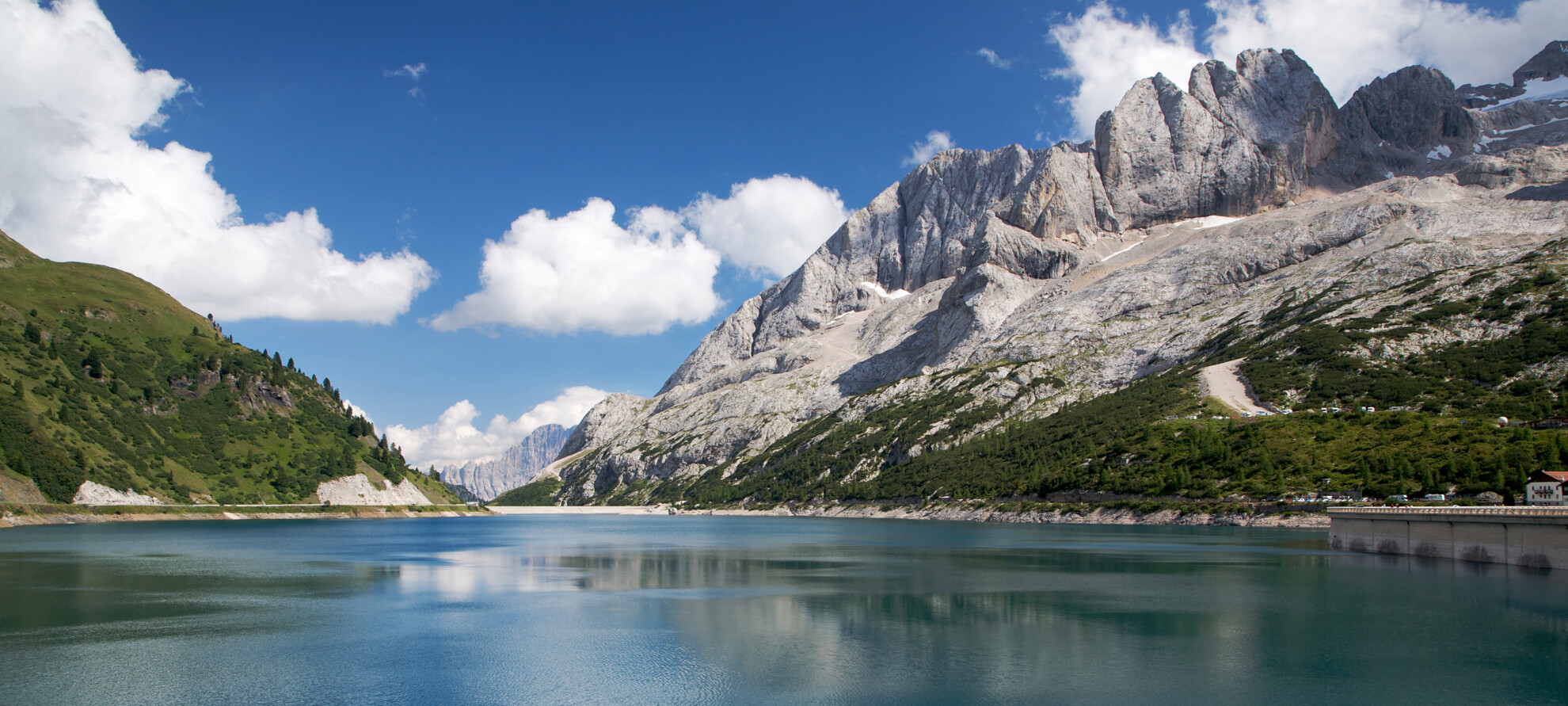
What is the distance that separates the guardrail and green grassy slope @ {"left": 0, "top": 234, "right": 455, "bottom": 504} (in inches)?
6414

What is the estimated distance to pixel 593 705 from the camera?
2747cm

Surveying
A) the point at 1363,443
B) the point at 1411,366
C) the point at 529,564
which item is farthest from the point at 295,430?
the point at 1411,366

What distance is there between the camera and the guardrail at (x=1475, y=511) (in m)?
60.1

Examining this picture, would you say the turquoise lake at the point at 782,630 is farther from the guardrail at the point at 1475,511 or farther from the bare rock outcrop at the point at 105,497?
the bare rock outcrop at the point at 105,497

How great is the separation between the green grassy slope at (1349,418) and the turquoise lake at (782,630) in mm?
39264

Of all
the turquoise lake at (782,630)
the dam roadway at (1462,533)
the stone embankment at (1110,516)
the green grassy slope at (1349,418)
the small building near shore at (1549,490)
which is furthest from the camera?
the stone embankment at (1110,516)

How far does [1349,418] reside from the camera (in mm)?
130875

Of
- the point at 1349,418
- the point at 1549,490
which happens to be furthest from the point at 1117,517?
the point at 1549,490

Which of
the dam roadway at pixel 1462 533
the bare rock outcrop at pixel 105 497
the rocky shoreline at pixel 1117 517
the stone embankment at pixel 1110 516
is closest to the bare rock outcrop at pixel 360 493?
the bare rock outcrop at pixel 105 497

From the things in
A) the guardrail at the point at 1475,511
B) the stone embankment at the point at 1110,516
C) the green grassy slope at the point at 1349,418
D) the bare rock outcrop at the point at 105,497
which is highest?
the green grassy slope at the point at 1349,418

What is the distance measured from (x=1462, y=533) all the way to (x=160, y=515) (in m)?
166

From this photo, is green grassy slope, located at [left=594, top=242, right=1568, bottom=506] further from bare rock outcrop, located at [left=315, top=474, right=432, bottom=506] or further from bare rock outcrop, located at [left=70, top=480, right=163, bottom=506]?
bare rock outcrop, located at [left=70, top=480, right=163, bottom=506]

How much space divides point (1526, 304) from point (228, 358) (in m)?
253

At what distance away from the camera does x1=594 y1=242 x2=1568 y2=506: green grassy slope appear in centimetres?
10619
